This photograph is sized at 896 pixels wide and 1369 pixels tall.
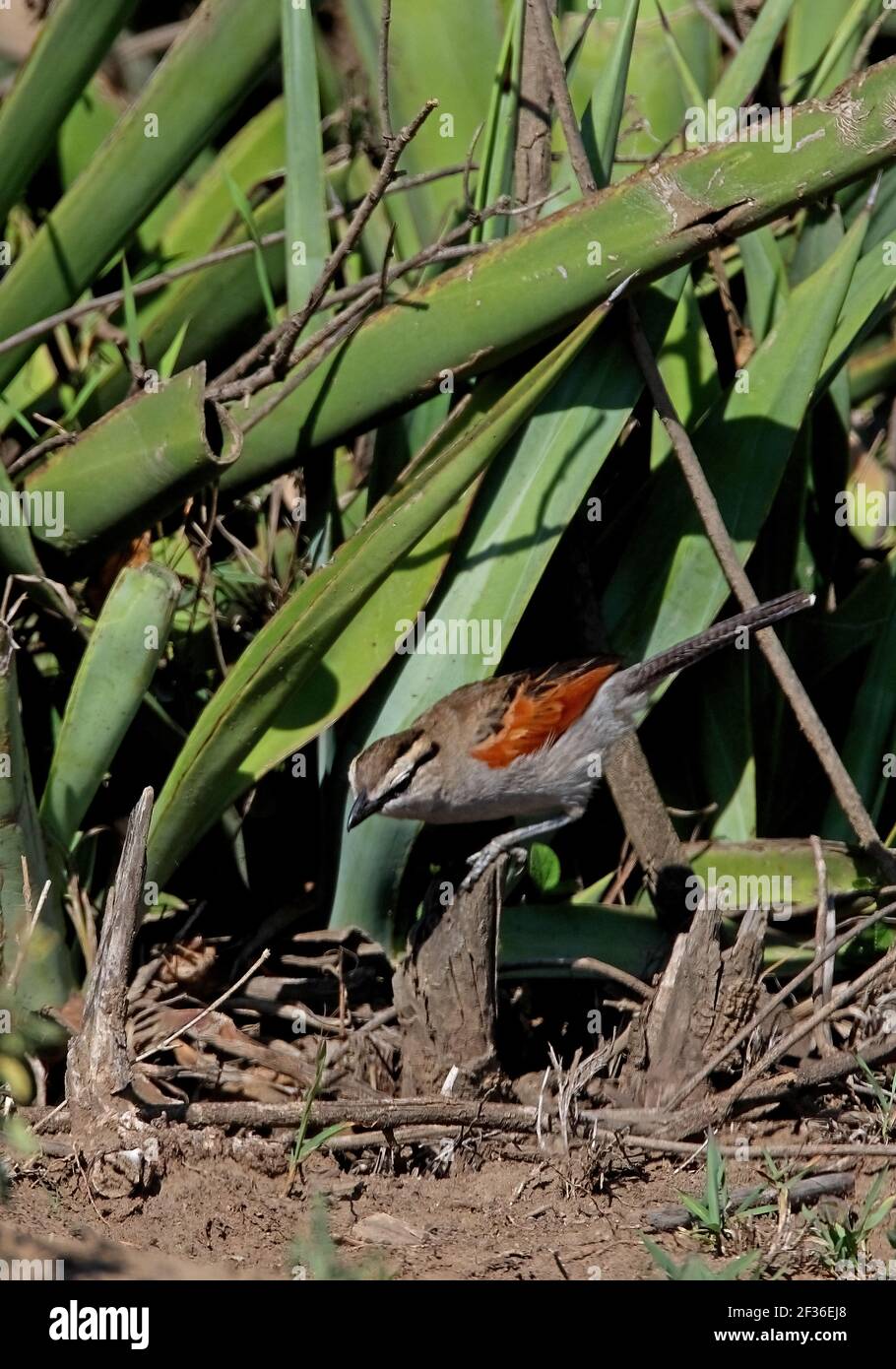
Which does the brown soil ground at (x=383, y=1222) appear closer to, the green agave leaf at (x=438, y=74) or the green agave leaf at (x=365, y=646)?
the green agave leaf at (x=365, y=646)

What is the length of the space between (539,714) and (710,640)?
0.66 m

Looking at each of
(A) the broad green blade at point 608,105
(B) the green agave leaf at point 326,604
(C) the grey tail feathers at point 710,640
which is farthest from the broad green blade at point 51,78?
(C) the grey tail feathers at point 710,640

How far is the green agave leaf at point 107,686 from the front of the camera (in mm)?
4961

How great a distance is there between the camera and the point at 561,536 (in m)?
5.48

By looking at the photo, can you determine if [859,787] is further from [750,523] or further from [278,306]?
[278,306]

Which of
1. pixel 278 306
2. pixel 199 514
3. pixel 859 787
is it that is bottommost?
pixel 859 787

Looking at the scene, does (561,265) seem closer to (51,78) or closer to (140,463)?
(140,463)

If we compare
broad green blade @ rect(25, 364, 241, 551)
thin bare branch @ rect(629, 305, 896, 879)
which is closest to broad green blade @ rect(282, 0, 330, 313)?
broad green blade @ rect(25, 364, 241, 551)

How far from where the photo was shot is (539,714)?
5.45m

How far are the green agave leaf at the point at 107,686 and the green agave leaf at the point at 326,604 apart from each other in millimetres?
260

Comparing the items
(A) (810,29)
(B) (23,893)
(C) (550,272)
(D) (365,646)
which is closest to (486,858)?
(D) (365,646)

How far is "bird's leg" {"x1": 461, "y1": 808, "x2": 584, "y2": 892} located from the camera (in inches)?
194
